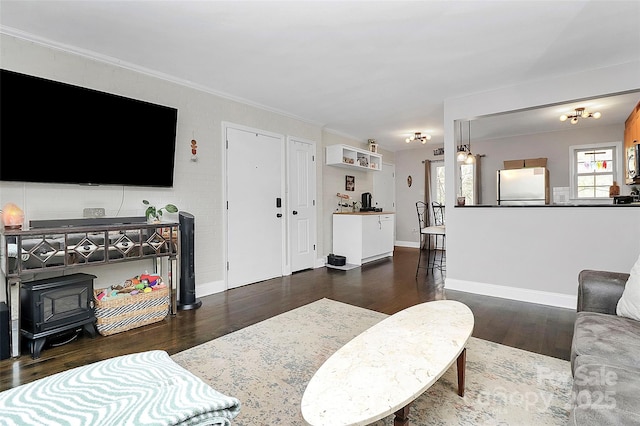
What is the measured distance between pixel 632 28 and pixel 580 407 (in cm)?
308

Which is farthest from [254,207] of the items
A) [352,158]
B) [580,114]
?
[580,114]

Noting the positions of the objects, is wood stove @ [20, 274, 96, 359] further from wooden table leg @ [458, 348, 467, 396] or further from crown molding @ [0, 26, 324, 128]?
wooden table leg @ [458, 348, 467, 396]

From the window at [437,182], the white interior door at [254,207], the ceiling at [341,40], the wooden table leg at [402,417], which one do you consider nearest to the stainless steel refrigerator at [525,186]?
the window at [437,182]

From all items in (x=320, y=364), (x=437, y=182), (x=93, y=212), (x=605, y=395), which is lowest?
(x=320, y=364)

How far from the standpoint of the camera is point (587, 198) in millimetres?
5871

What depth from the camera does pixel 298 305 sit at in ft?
10.9

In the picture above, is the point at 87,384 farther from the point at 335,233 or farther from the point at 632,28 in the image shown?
the point at 335,233

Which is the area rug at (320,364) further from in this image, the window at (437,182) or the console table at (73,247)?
the window at (437,182)

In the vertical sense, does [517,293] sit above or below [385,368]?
below

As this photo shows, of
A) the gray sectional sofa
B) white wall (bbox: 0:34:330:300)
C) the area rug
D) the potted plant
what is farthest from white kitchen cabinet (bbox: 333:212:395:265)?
the gray sectional sofa

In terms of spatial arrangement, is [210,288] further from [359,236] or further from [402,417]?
[402,417]

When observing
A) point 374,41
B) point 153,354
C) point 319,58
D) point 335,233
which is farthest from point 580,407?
point 335,233

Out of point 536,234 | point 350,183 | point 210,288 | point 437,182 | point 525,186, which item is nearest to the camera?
point 536,234

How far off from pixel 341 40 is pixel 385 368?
2512 millimetres
